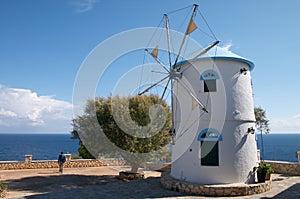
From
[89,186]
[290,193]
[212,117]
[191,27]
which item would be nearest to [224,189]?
[290,193]

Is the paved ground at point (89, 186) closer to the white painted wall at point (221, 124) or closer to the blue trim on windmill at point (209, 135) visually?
the white painted wall at point (221, 124)

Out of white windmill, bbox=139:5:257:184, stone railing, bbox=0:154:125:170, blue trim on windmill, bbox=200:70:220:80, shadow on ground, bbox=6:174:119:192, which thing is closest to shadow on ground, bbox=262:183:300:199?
white windmill, bbox=139:5:257:184

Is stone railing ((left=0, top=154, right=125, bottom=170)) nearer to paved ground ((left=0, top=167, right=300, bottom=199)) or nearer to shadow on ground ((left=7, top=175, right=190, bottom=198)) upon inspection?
paved ground ((left=0, top=167, right=300, bottom=199))

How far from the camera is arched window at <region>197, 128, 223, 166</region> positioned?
12.3 metres

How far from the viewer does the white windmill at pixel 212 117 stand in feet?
40.1

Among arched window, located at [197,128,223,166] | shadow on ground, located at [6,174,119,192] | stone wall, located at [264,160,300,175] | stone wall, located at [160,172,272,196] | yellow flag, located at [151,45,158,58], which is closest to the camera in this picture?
stone wall, located at [160,172,272,196]

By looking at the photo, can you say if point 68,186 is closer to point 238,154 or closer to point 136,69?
point 136,69

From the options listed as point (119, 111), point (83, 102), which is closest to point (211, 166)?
point (119, 111)

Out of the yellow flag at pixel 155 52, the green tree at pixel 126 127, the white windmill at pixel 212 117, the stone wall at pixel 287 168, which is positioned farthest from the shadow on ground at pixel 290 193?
the yellow flag at pixel 155 52

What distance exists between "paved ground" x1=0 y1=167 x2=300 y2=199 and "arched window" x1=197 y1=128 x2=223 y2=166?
87.8 inches

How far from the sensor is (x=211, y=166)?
12258 millimetres

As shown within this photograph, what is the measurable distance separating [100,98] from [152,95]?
4.03 metres

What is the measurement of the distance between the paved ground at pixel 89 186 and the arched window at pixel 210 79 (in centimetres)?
557

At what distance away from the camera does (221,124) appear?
41.0ft
